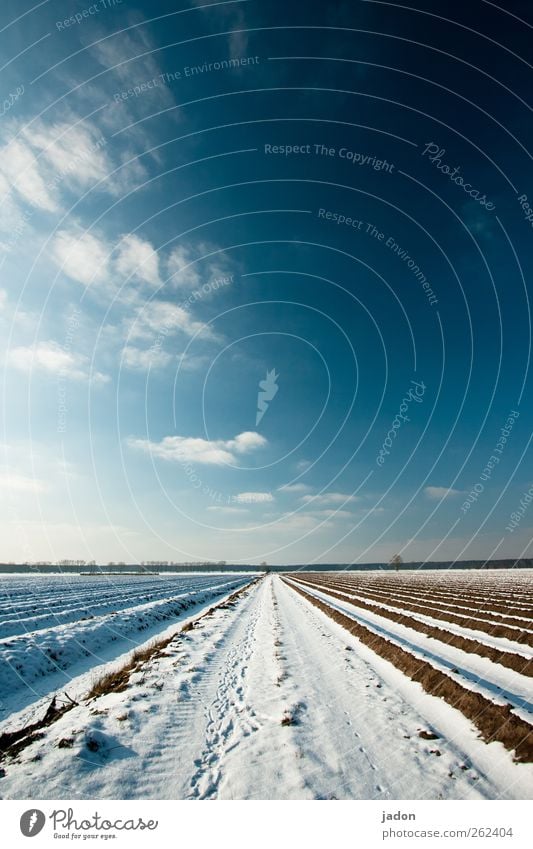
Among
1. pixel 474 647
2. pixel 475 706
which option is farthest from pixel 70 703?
pixel 474 647

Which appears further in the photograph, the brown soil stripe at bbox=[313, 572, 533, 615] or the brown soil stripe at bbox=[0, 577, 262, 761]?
the brown soil stripe at bbox=[313, 572, 533, 615]

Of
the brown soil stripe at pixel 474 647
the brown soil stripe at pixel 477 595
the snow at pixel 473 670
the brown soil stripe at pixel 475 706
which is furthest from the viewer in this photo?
the brown soil stripe at pixel 477 595

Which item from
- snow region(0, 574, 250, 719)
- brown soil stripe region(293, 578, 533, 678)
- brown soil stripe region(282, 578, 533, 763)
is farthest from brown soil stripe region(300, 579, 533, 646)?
snow region(0, 574, 250, 719)

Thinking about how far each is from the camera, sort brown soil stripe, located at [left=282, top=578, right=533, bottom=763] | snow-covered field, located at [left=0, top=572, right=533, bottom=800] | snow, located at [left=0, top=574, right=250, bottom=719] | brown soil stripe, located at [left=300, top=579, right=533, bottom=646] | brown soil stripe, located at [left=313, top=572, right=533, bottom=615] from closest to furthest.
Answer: snow-covered field, located at [left=0, top=572, right=533, bottom=800] < brown soil stripe, located at [left=282, top=578, right=533, bottom=763] < snow, located at [left=0, top=574, right=250, bottom=719] < brown soil stripe, located at [left=300, top=579, right=533, bottom=646] < brown soil stripe, located at [left=313, top=572, right=533, bottom=615]

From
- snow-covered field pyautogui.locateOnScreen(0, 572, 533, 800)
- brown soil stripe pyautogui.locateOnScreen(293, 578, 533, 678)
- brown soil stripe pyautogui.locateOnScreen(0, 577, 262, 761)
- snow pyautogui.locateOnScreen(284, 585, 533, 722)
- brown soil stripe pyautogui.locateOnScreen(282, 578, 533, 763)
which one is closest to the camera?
snow-covered field pyautogui.locateOnScreen(0, 572, 533, 800)

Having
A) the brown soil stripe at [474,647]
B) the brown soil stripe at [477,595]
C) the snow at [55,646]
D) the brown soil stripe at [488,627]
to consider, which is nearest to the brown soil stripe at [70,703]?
the snow at [55,646]

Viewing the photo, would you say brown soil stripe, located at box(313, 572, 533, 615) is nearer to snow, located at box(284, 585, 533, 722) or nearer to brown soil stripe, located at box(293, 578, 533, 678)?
brown soil stripe, located at box(293, 578, 533, 678)

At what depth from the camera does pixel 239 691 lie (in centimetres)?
1171

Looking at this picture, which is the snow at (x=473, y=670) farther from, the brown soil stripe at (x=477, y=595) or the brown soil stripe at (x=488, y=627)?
the brown soil stripe at (x=477, y=595)

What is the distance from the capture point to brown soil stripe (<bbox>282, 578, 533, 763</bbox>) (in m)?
7.50

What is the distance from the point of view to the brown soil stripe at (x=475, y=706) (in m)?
7.50
